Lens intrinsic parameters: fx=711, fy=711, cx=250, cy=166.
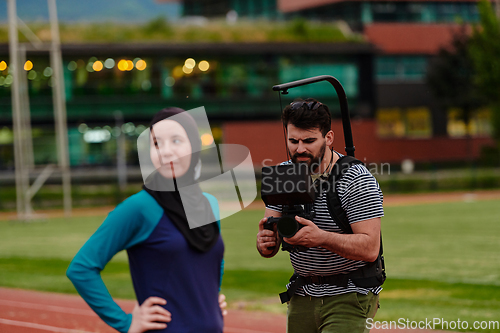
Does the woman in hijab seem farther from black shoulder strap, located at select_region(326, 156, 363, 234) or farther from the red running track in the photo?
the red running track

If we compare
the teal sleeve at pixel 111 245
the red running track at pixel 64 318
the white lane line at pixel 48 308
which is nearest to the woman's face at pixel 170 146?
the teal sleeve at pixel 111 245

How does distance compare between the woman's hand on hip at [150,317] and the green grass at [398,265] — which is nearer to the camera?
the woman's hand on hip at [150,317]

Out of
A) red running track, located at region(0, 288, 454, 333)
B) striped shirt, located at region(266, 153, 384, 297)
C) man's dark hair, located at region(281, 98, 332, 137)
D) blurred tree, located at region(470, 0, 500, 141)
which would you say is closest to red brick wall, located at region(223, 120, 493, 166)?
blurred tree, located at region(470, 0, 500, 141)

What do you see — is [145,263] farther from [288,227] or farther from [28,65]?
[28,65]

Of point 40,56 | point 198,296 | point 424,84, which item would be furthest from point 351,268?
point 424,84

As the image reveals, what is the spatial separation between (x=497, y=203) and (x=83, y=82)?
27.3 m

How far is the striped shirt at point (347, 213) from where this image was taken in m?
3.33

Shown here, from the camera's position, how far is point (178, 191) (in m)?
2.92

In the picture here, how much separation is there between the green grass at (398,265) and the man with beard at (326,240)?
0.46 meters

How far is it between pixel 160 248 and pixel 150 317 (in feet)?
0.92

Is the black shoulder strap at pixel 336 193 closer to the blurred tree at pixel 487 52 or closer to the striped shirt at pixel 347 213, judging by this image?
the striped shirt at pixel 347 213

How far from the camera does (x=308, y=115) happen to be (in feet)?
10.8

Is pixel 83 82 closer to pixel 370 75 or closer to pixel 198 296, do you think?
pixel 370 75

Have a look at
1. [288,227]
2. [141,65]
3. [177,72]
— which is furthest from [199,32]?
[288,227]
